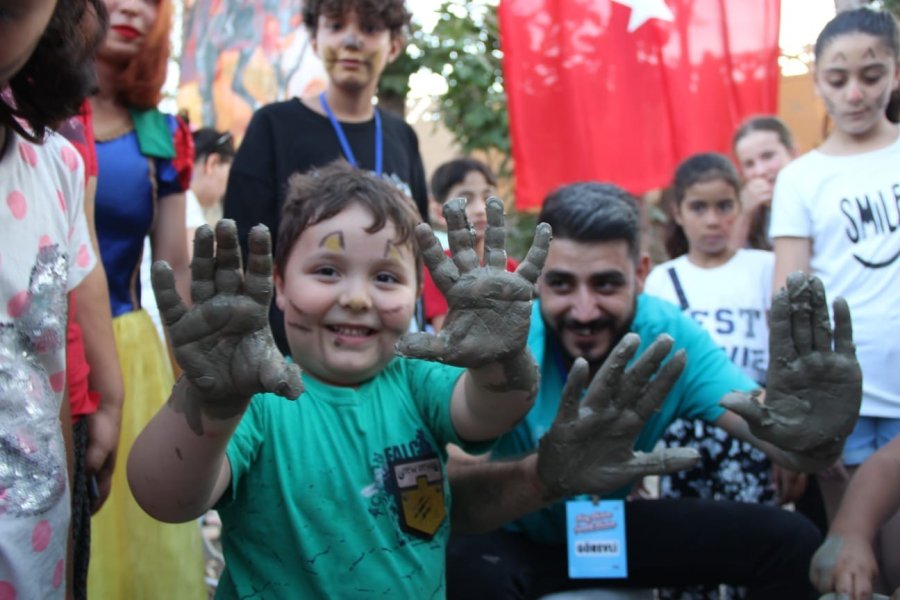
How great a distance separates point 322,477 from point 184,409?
35 cm

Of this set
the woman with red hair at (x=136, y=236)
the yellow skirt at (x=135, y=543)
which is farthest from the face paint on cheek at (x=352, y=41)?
the yellow skirt at (x=135, y=543)

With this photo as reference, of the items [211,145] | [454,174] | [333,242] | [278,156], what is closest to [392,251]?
[333,242]

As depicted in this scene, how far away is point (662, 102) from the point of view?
4.63 m

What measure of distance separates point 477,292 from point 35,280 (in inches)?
28.6

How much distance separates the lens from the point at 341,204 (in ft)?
6.23

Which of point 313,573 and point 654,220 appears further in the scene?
point 654,220

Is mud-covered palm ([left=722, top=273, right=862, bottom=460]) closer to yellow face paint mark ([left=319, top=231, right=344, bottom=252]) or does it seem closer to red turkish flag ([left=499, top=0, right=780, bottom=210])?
yellow face paint mark ([left=319, top=231, right=344, bottom=252])

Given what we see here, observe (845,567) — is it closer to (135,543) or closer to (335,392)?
(335,392)

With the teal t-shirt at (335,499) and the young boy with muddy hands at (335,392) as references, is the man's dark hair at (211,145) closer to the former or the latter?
the young boy with muddy hands at (335,392)

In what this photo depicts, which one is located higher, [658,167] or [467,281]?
[658,167]

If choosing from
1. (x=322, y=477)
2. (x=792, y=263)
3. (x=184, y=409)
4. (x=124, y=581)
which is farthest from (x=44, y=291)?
(x=792, y=263)

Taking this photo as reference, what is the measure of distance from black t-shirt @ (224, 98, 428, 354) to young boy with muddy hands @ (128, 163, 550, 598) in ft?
2.67

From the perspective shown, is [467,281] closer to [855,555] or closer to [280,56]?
[855,555]

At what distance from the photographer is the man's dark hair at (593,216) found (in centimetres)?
239
